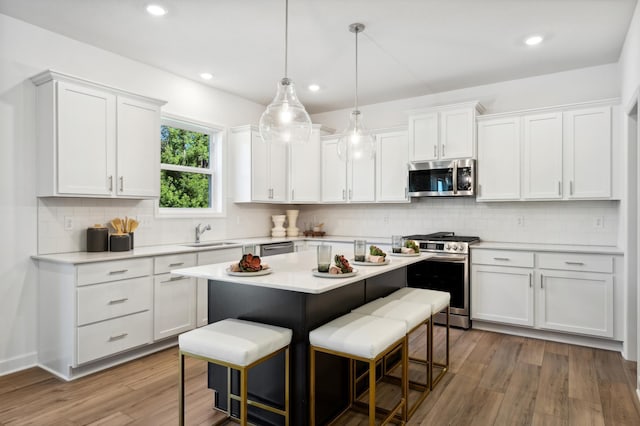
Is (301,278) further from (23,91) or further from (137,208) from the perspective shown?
(23,91)

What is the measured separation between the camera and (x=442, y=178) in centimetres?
460

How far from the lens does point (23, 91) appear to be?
3213 mm

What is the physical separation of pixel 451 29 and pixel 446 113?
1364mm

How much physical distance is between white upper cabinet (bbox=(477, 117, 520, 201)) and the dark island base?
8.12ft

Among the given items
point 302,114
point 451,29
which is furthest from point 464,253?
point 302,114

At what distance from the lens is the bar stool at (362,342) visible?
1.98 metres

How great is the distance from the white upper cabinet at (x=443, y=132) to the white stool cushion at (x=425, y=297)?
1.98 meters

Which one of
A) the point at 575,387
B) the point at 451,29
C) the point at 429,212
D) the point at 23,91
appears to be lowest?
the point at 575,387

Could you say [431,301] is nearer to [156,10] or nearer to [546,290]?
[546,290]

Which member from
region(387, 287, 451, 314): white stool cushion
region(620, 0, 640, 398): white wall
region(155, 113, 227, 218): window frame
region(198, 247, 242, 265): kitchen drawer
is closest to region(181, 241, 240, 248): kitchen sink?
region(198, 247, 242, 265): kitchen drawer

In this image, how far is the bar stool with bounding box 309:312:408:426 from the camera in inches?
77.8

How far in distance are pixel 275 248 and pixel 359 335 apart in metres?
2.96

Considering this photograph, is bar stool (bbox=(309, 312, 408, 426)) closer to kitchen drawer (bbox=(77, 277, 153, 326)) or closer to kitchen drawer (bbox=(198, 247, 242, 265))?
kitchen drawer (bbox=(77, 277, 153, 326))

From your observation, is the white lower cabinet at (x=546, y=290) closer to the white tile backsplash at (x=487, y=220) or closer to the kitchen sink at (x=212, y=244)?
the white tile backsplash at (x=487, y=220)
